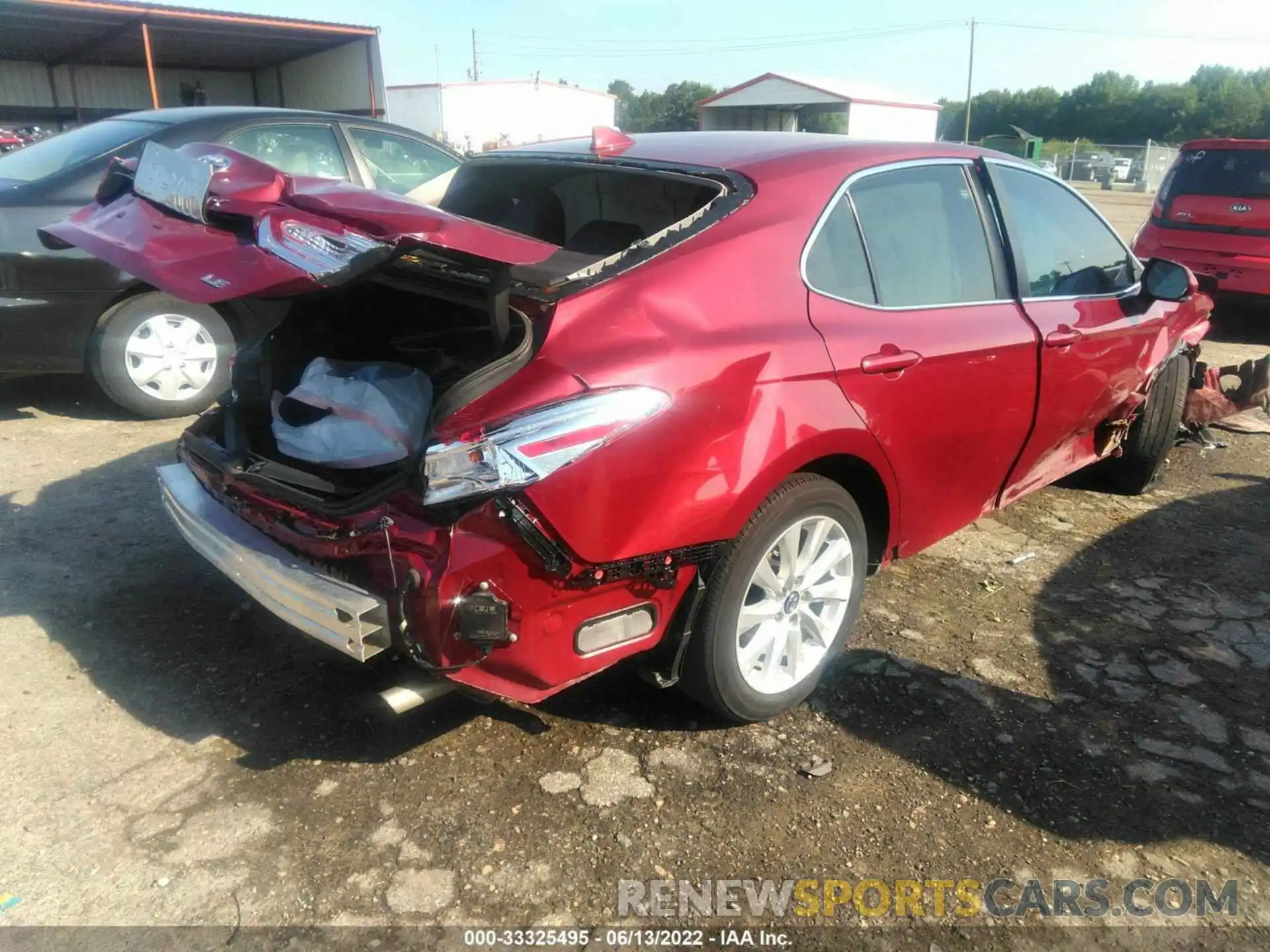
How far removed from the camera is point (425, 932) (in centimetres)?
208

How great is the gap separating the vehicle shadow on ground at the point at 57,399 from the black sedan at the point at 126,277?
43 centimetres

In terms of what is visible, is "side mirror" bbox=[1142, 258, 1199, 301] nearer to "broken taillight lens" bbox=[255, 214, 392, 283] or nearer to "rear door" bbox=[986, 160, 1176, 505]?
"rear door" bbox=[986, 160, 1176, 505]

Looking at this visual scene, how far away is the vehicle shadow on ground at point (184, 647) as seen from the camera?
2.77 meters

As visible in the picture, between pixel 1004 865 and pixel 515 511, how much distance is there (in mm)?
1458

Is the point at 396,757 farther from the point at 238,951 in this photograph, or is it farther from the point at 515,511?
the point at 515,511

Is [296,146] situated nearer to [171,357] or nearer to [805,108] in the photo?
[171,357]

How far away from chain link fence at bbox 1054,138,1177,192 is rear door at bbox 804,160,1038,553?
116 ft

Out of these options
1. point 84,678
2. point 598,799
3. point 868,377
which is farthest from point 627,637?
point 84,678

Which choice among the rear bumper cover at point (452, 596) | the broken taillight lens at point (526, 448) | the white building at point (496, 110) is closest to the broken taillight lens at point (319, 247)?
the broken taillight lens at point (526, 448)

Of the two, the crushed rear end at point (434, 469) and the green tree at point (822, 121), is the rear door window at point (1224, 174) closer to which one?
the crushed rear end at point (434, 469)

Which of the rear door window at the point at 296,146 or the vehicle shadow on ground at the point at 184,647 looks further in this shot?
the rear door window at the point at 296,146

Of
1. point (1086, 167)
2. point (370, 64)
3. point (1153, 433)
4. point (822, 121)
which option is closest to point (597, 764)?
point (1153, 433)

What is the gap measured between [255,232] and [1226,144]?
9.25m

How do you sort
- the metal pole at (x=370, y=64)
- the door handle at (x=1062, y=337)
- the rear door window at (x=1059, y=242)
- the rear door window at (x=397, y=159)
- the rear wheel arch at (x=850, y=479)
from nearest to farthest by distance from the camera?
the rear wheel arch at (x=850, y=479) → the door handle at (x=1062, y=337) → the rear door window at (x=1059, y=242) → the rear door window at (x=397, y=159) → the metal pole at (x=370, y=64)
